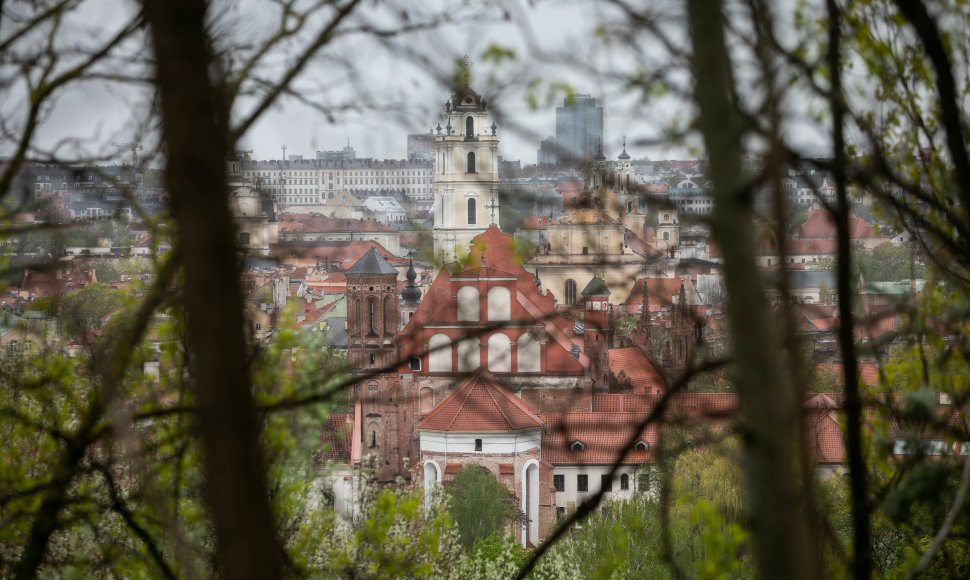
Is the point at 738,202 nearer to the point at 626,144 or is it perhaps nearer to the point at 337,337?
the point at 626,144

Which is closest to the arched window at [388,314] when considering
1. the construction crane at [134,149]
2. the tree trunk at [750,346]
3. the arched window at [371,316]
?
the arched window at [371,316]

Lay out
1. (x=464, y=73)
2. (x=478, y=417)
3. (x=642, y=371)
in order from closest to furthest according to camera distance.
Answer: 1. (x=464, y=73)
2. (x=642, y=371)
3. (x=478, y=417)

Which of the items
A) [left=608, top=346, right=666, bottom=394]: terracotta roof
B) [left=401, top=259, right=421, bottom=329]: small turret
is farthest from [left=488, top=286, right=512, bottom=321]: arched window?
[left=401, top=259, right=421, bottom=329]: small turret

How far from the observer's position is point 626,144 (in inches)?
128

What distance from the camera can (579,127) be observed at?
137 inches

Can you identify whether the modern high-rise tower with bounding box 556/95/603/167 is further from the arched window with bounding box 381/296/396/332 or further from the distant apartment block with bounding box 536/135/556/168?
the arched window with bounding box 381/296/396/332

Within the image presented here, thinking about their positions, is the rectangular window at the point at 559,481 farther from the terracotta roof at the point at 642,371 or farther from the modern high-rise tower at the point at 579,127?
the modern high-rise tower at the point at 579,127

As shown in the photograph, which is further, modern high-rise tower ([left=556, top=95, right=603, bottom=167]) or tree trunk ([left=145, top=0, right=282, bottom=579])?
modern high-rise tower ([left=556, top=95, right=603, bottom=167])

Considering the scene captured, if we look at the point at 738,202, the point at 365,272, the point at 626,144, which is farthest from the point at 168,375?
the point at 365,272

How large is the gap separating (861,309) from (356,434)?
2533 centimetres

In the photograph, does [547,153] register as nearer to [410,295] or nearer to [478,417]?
[478,417]

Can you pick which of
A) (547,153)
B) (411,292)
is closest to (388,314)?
(411,292)

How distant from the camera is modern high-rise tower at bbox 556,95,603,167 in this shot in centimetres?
324

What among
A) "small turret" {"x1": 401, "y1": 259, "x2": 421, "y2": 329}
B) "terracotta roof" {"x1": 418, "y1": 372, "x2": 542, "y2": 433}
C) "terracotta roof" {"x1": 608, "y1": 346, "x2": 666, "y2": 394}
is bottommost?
"terracotta roof" {"x1": 418, "y1": 372, "x2": 542, "y2": 433}
